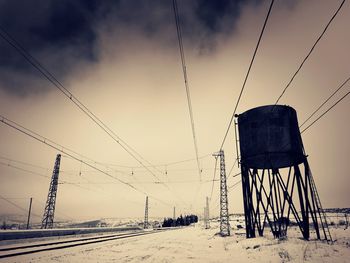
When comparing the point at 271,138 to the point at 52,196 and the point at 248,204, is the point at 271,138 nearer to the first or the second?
the point at 248,204

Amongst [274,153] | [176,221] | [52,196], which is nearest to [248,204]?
[274,153]

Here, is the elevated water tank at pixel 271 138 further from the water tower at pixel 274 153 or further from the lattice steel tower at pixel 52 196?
the lattice steel tower at pixel 52 196

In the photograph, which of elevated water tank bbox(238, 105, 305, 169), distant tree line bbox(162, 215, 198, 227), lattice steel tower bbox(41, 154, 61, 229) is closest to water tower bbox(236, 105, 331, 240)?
elevated water tank bbox(238, 105, 305, 169)

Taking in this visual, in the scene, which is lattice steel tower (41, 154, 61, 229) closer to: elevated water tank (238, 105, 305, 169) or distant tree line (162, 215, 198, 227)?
elevated water tank (238, 105, 305, 169)

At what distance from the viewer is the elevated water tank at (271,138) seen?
15273 millimetres

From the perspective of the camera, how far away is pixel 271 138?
50.5 feet

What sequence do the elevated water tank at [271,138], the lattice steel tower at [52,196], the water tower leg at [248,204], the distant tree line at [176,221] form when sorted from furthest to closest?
the distant tree line at [176,221] < the lattice steel tower at [52,196] < the water tower leg at [248,204] < the elevated water tank at [271,138]

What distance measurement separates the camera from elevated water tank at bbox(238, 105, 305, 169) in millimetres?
15273

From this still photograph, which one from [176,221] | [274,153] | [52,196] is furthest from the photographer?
[176,221]

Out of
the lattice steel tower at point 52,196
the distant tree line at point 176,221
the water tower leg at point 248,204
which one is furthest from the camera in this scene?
the distant tree line at point 176,221

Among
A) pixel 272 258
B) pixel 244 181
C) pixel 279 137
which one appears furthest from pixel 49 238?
pixel 279 137

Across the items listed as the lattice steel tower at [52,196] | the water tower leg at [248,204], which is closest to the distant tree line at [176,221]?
the lattice steel tower at [52,196]

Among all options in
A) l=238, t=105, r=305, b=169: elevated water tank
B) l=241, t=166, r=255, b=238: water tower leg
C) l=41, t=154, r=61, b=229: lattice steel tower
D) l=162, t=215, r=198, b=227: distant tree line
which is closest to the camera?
l=238, t=105, r=305, b=169: elevated water tank

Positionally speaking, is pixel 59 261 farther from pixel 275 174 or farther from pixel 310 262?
pixel 275 174
